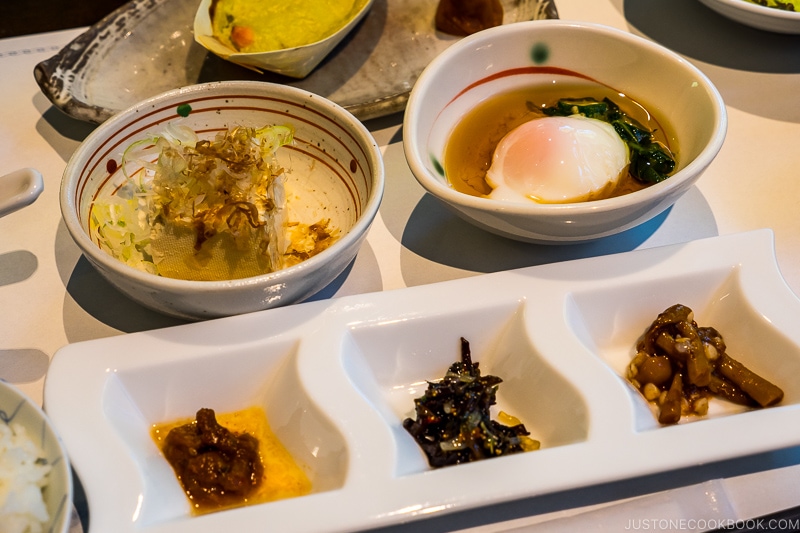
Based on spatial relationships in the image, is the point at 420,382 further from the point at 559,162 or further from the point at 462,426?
the point at 559,162

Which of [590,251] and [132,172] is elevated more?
[132,172]

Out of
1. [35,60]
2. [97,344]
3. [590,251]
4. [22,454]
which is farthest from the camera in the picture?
[35,60]

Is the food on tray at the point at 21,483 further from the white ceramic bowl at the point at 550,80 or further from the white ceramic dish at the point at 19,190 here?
the white ceramic bowl at the point at 550,80

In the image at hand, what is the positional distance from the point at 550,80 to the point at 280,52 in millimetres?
835

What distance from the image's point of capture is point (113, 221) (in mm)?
1583

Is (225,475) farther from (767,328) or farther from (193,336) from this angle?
(767,328)

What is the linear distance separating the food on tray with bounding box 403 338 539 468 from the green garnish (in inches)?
29.8

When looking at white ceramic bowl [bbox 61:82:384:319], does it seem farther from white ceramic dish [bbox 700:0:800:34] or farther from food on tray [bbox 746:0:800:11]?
food on tray [bbox 746:0:800:11]

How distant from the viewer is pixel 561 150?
67.0 inches

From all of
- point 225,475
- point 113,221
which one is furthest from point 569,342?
point 113,221

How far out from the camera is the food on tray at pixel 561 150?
5.51 feet

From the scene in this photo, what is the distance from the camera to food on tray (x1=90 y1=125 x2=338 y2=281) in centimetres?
149

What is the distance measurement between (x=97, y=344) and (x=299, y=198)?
2.20ft

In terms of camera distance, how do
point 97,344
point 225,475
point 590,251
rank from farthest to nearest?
point 590,251 < point 97,344 < point 225,475
